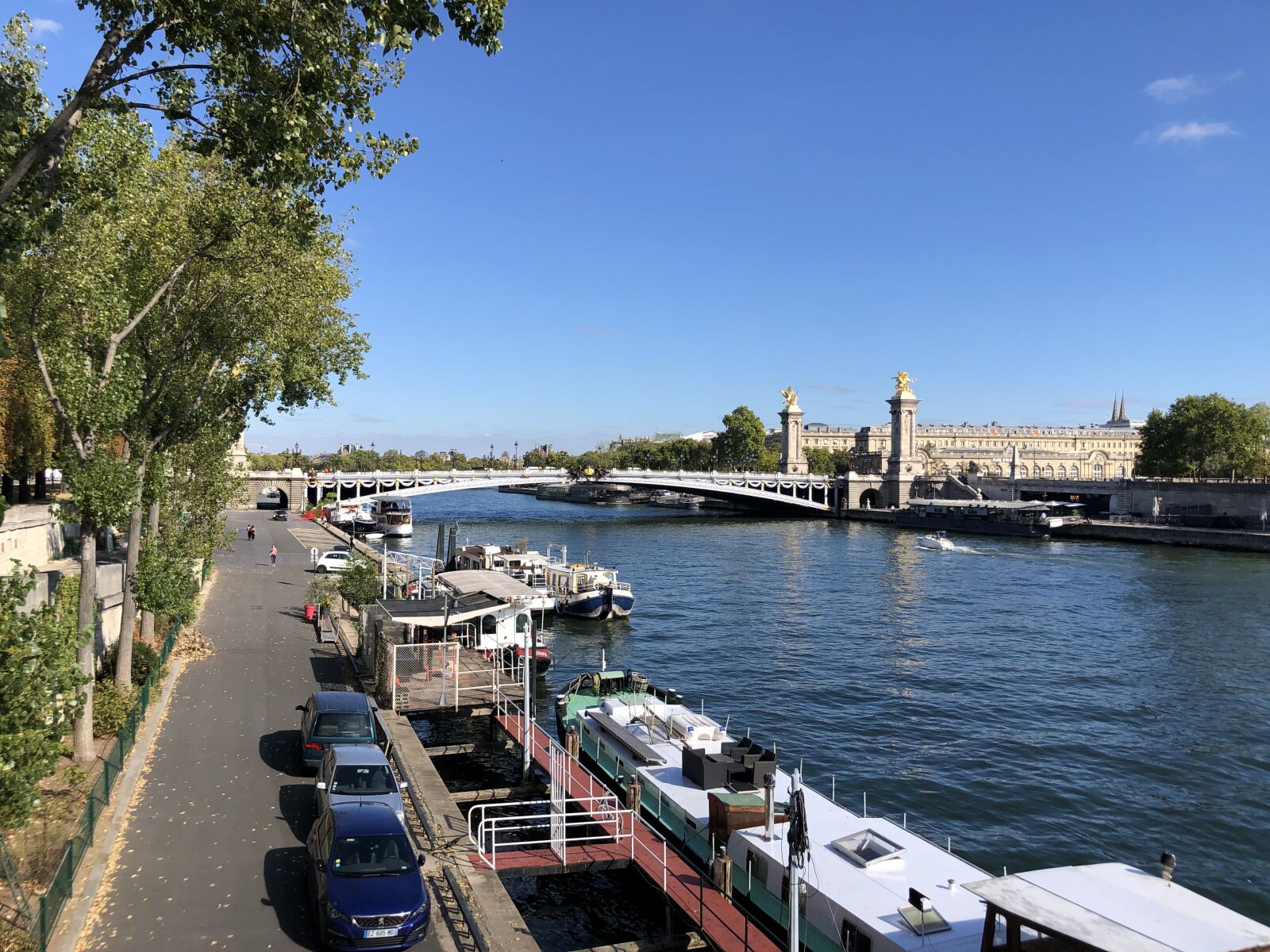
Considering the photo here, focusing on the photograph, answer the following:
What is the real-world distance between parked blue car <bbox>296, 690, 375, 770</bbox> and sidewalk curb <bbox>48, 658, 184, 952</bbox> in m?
3.01

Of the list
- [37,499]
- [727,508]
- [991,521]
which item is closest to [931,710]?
[37,499]

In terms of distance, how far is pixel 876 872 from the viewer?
47.0ft

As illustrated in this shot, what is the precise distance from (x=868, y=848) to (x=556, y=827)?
17.5 feet

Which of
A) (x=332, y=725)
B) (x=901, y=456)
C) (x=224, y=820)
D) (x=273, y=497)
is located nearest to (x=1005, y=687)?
(x=332, y=725)

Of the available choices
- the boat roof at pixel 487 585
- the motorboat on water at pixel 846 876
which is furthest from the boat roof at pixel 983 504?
the motorboat on water at pixel 846 876

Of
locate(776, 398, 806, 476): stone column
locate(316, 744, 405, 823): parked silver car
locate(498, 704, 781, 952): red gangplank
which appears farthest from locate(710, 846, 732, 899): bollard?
locate(776, 398, 806, 476): stone column

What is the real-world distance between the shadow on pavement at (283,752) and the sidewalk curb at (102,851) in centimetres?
220

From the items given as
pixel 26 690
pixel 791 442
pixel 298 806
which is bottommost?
pixel 298 806

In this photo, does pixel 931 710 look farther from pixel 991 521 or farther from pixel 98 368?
pixel 991 521

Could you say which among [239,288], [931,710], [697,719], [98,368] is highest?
[239,288]

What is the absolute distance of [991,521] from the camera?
102250 mm

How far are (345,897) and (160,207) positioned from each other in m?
14.8

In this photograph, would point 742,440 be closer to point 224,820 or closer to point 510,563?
point 510,563

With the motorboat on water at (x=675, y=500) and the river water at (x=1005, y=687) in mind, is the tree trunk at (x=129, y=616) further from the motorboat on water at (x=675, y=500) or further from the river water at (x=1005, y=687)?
the motorboat on water at (x=675, y=500)
